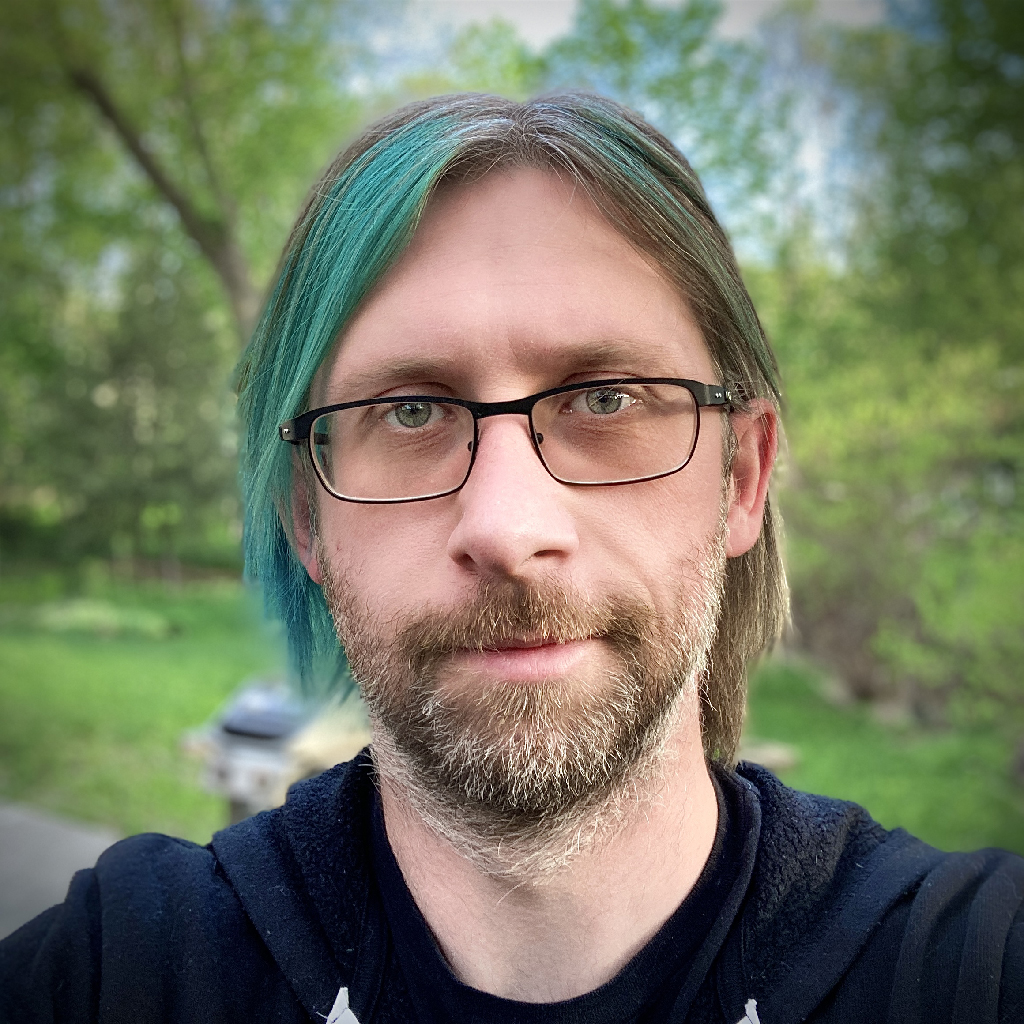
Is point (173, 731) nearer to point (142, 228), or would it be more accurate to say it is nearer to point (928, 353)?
point (142, 228)

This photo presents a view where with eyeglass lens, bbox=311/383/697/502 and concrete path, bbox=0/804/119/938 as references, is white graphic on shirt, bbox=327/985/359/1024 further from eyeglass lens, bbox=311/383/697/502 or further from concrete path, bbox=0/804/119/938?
concrete path, bbox=0/804/119/938

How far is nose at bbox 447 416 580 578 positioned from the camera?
1.22 meters

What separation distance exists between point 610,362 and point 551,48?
15.2 feet

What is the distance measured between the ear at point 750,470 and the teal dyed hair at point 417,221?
47mm

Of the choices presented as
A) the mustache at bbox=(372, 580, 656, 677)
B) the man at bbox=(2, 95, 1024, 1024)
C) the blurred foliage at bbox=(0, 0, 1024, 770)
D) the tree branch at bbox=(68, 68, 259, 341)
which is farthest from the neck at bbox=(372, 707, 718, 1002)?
the tree branch at bbox=(68, 68, 259, 341)

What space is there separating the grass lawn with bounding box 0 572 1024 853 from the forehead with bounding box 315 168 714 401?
384cm

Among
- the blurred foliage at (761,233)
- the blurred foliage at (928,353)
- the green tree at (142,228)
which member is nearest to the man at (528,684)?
the blurred foliage at (761,233)

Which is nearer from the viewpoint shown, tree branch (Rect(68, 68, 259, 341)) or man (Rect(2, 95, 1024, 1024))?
man (Rect(2, 95, 1024, 1024))

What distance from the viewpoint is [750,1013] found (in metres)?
1.31

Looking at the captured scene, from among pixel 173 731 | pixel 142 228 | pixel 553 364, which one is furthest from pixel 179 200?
pixel 553 364

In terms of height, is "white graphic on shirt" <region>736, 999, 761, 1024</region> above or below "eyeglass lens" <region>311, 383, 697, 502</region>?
below

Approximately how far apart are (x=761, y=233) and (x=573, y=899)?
4.96 meters

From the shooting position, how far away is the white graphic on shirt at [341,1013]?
1346mm

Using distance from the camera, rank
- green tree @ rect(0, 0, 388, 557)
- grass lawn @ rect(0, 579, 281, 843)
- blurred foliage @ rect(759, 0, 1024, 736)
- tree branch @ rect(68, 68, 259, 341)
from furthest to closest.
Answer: grass lawn @ rect(0, 579, 281, 843), green tree @ rect(0, 0, 388, 557), tree branch @ rect(68, 68, 259, 341), blurred foliage @ rect(759, 0, 1024, 736)
